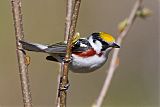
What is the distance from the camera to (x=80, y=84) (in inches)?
211

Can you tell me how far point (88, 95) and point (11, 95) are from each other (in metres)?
1.06

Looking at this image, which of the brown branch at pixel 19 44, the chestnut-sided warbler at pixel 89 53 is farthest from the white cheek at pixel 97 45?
the brown branch at pixel 19 44

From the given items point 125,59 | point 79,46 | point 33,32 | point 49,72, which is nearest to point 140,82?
point 125,59

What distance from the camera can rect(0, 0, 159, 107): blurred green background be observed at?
5.02 meters

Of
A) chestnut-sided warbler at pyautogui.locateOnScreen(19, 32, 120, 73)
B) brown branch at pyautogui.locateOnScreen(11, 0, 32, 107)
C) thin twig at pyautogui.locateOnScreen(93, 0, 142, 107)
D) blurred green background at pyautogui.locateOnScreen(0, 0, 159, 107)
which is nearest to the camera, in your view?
brown branch at pyautogui.locateOnScreen(11, 0, 32, 107)

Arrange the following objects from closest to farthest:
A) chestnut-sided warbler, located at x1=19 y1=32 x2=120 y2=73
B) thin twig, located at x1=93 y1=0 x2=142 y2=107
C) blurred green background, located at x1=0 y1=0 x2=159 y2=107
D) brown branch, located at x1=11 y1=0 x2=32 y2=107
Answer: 1. brown branch, located at x1=11 y1=0 x2=32 y2=107
2. thin twig, located at x1=93 y1=0 x2=142 y2=107
3. chestnut-sided warbler, located at x1=19 y1=32 x2=120 y2=73
4. blurred green background, located at x1=0 y1=0 x2=159 y2=107

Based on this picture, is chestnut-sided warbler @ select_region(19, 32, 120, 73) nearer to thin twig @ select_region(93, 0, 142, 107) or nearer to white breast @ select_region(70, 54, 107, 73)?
white breast @ select_region(70, 54, 107, 73)

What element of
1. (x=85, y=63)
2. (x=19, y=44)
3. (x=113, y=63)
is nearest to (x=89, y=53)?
(x=85, y=63)

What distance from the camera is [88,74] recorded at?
5.42 meters

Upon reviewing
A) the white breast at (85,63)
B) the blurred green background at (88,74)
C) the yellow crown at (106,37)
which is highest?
the yellow crown at (106,37)

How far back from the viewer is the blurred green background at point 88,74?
5.02m

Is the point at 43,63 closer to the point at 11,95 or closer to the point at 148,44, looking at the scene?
the point at 11,95

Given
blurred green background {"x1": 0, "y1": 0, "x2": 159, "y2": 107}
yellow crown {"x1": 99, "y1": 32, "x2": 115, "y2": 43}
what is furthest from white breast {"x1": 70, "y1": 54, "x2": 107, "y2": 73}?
blurred green background {"x1": 0, "y1": 0, "x2": 159, "y2": 107}

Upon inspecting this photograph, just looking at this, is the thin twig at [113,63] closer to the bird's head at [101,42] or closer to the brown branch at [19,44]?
the bird's head at [101,42]
